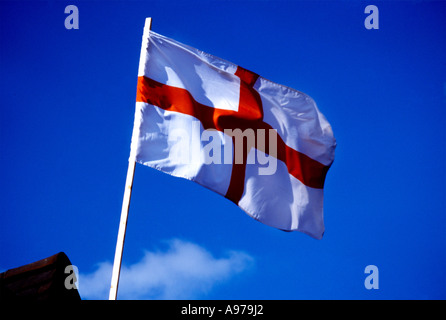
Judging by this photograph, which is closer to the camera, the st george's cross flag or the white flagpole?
the white flagpole

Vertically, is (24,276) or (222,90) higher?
(222,90)

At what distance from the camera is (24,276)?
17.6ft

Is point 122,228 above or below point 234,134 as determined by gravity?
below

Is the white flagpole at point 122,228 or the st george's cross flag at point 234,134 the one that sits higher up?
the st george's cross flag at point 234,134

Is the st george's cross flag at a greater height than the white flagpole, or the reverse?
the st george's cross flag

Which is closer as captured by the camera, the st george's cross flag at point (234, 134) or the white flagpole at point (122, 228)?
the white flagpole at point (122, 228)

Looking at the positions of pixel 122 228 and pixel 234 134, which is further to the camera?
pixel 234 134

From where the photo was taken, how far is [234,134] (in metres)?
9.54

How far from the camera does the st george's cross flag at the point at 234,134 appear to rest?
337 inches

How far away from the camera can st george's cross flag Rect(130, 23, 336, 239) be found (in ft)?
28.1
